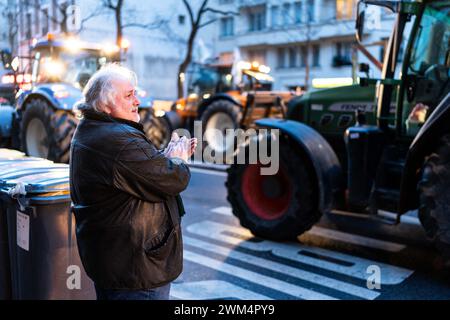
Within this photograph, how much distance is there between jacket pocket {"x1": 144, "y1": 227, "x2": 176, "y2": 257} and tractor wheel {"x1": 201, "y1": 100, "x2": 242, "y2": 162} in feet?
30.4

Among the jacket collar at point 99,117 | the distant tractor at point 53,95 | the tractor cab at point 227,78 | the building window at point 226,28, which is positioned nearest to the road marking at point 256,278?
the jacket collar at point 99,117

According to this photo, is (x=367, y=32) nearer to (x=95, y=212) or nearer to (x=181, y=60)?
(x=95, y=212)

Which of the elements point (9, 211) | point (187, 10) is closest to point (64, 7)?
point (9, 211)

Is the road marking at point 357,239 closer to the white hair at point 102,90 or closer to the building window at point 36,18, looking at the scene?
the building window at point 36,18

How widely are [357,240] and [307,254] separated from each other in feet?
2.57

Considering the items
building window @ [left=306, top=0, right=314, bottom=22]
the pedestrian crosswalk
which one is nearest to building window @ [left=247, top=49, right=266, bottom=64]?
building window @ [left=306, top=0, right=314, bottom=22]

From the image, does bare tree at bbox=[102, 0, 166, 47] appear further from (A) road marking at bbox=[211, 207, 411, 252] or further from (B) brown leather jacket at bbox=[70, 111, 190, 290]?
(A) road marking at bbox=[211, 207, 411, 252]

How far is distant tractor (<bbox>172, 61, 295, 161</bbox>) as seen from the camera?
1113 centimetres

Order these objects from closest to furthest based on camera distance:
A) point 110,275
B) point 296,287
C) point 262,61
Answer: point 110,275 < point 296,287 < point 262,61

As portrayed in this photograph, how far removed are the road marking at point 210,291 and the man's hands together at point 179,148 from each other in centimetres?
190

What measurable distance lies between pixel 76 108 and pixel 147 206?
57cm

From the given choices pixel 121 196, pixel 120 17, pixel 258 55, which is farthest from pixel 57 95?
pixel 258 55

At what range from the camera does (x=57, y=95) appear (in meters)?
7.65

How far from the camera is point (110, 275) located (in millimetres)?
2213
